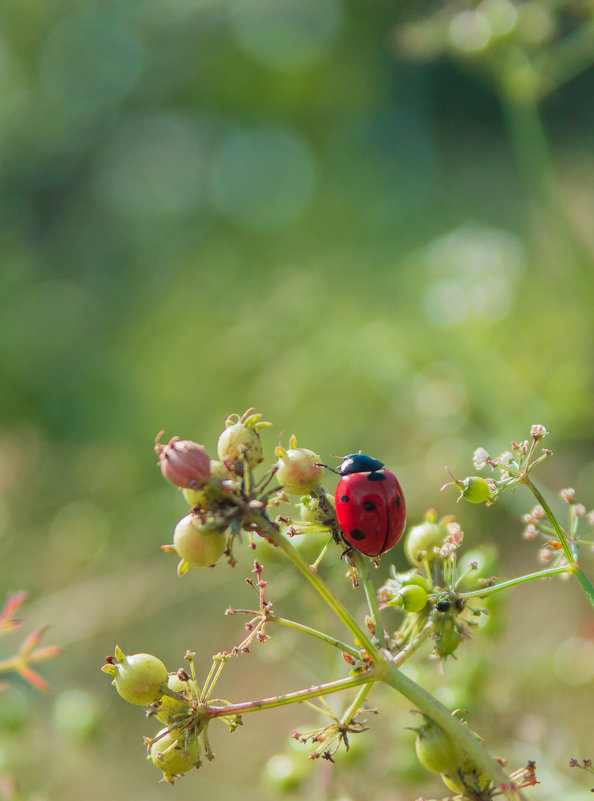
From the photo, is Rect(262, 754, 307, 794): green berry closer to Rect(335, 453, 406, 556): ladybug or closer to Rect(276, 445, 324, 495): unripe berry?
Rect(335, 453, 406, 556): ladybug

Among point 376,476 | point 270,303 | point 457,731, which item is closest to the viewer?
point 457,731

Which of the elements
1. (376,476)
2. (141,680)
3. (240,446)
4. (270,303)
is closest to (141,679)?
(141,680)

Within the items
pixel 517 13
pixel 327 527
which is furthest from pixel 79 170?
pixel 327 527

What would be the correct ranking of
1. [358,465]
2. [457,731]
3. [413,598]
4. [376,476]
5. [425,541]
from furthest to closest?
1. [358,465]
2. [376,476]
3. [425,541]
4. [413,598]
5. [457,731]

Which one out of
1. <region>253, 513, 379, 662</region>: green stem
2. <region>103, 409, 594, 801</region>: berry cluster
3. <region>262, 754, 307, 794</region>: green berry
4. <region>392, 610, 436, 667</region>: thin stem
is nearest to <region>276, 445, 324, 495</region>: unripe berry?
<region>103, 409, 594, 801</region>: berry cluster

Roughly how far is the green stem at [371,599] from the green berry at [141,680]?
0.24 m

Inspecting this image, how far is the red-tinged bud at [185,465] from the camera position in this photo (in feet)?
2.55

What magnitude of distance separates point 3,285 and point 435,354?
3.71 m

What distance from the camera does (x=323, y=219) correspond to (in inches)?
231

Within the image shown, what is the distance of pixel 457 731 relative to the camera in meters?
0.76

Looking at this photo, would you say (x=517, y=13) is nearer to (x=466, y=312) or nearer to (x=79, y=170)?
(x=466, y=312)

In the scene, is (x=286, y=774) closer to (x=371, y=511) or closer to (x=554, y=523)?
(x=371, y=511)

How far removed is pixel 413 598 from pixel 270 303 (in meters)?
2.36

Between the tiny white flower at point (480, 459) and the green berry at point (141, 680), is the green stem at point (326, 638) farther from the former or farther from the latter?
the tiny white flower at point (480, 459)
